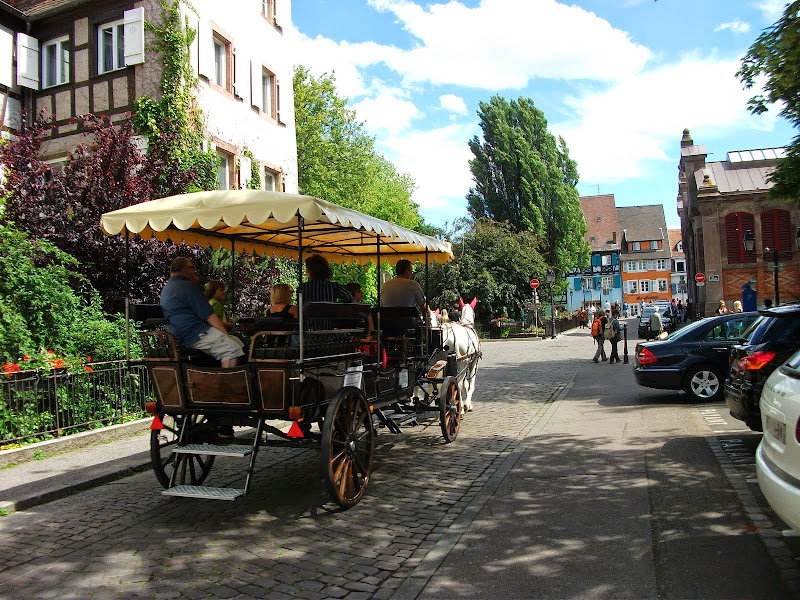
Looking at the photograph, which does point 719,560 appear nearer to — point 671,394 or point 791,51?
point 791,51

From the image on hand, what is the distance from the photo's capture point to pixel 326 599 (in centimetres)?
399

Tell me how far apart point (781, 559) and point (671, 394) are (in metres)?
9.33

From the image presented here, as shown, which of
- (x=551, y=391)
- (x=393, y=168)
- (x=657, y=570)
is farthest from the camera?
(x=393, y=168)

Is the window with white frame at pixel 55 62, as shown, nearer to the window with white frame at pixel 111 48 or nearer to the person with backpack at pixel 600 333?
the window with white frame at pixel 111 48

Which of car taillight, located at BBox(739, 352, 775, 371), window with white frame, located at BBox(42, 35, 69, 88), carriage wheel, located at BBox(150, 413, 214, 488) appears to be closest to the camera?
carriage wheel, located at BBox(150, 413, 214, 488)

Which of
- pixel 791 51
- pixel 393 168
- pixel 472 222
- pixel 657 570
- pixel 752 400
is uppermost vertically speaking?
pixel 393 168

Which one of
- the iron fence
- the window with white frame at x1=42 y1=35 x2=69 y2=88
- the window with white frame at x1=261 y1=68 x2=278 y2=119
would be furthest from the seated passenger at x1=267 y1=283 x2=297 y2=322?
the window with white frame at x1=261 y1=68 x2=278 y2=119

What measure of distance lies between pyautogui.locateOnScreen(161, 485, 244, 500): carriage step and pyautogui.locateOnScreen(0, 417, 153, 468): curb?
3.55 metres

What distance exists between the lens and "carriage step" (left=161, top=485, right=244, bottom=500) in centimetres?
518

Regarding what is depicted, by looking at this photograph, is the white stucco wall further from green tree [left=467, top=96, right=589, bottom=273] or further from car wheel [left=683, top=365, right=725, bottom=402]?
green tree [left=467, top=96, right=589, bottom=273]

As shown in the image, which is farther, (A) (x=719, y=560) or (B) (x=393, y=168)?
Answer: (B) (x=393, y=168)

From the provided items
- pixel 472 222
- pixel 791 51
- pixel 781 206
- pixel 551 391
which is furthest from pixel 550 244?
pixel 791 51

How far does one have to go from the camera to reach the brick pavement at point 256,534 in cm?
424

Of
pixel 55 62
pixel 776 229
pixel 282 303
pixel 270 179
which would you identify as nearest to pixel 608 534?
pixel 282 303
